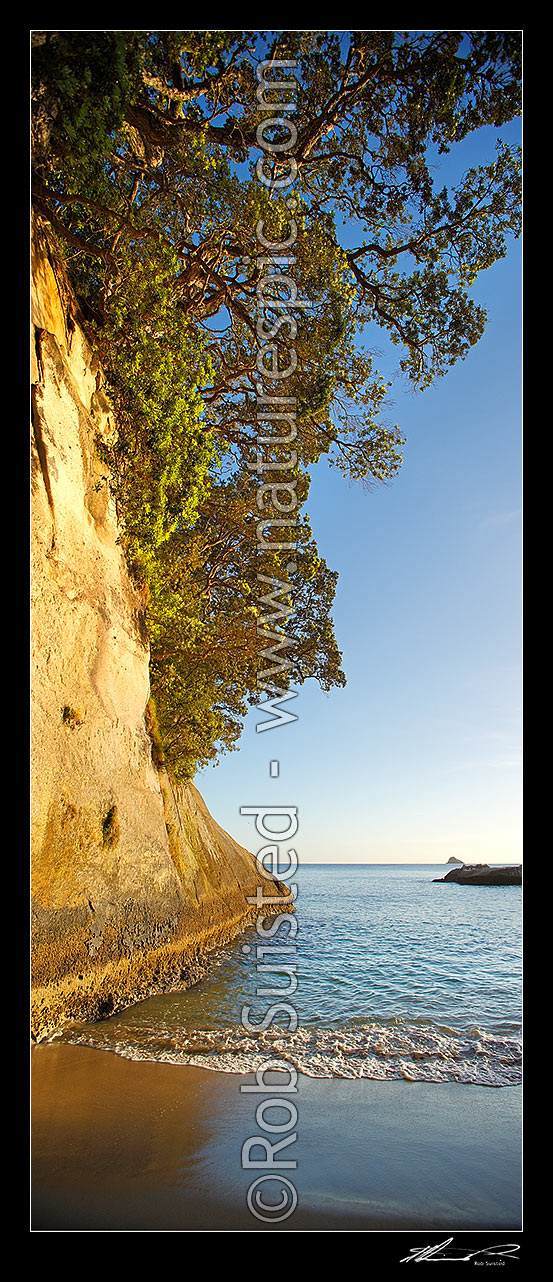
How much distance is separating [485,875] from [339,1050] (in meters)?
25.0

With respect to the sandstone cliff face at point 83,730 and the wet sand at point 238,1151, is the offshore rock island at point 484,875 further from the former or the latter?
the wet sand at point 238,1151

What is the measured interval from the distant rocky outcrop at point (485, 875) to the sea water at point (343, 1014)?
44.7ft

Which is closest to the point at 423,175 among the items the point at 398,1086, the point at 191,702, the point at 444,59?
the point at 444,59

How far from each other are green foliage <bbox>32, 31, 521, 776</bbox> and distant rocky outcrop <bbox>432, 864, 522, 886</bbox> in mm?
19591

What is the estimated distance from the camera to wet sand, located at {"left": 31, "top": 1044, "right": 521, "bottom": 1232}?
149 inches

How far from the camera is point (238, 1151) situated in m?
4.41

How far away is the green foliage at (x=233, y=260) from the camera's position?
220 inches

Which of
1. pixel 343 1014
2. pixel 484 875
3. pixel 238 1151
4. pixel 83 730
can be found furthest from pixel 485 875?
pixel 238 1151

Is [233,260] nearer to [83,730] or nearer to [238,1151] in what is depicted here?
[83,730]
